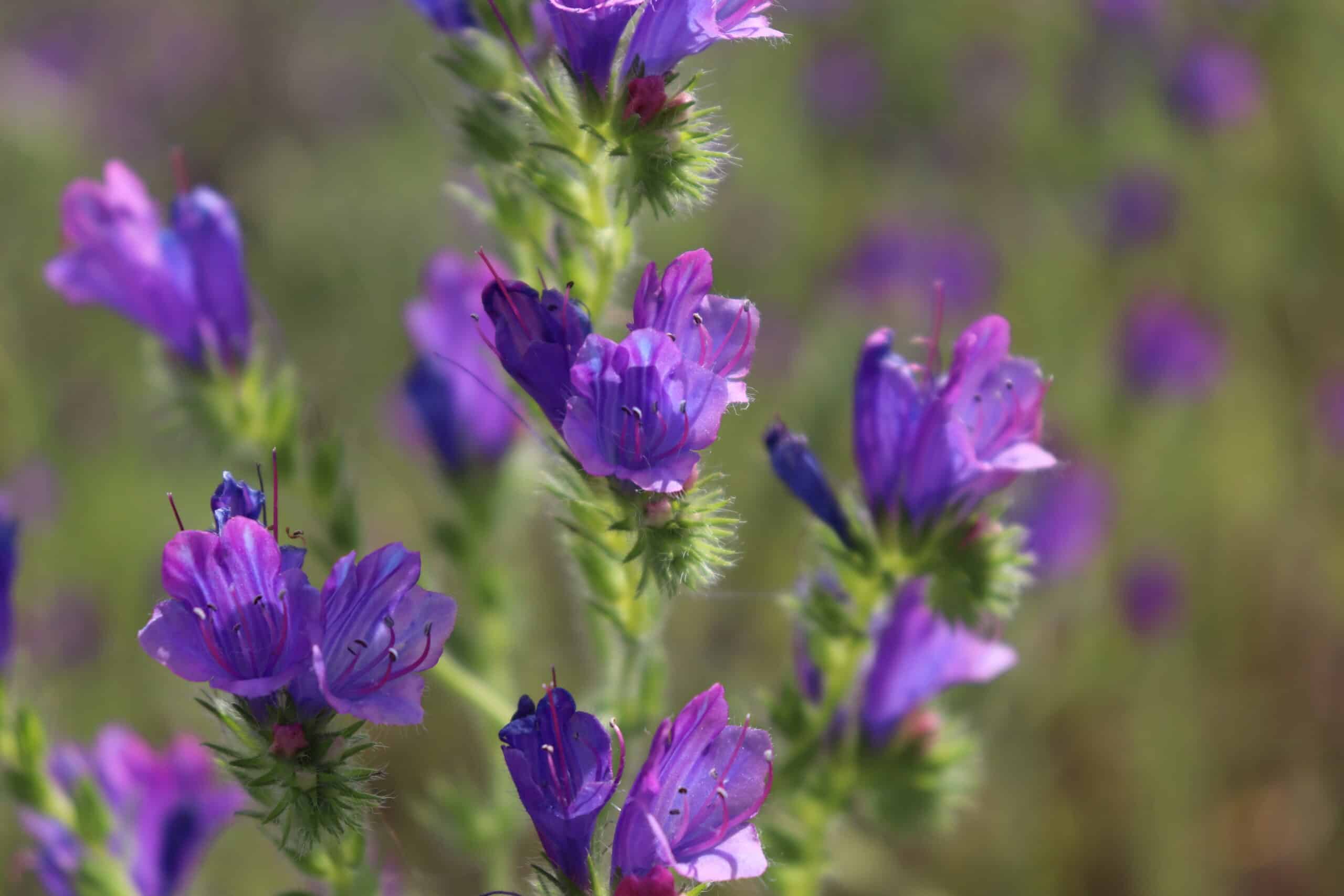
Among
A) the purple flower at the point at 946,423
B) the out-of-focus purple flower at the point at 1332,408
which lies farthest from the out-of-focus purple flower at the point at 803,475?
the out-of-focus purple flower at the point at 1332,408

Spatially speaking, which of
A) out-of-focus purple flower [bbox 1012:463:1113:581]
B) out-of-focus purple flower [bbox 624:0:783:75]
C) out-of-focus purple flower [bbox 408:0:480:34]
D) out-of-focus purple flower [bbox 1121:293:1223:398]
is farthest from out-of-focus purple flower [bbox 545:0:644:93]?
out-of-focus purple flower [bbox 1121:293:1223:398]

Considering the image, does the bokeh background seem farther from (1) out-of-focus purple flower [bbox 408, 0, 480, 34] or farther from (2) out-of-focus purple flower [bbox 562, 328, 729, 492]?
(2) out-of-focus purple flower [bbox 562, 328, 729, 492]

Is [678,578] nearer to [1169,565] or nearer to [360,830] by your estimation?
[360,830]

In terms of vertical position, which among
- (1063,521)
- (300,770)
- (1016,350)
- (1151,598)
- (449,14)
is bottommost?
(300,770)

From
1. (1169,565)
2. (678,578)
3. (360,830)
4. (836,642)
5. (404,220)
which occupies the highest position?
(404,220)

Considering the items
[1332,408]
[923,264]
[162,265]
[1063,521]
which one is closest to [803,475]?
[162,265]

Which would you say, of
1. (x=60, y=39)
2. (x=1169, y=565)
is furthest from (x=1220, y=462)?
(x=60, y=39)

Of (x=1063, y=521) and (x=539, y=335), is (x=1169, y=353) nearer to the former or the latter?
(x=1063, y=521)
